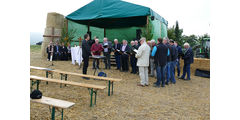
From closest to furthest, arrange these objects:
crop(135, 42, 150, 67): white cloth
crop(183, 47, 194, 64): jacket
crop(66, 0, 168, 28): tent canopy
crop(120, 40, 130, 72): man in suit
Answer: crop(135, 42, 150, 67): white cloth < crop(183, 47, 194, 64): jacket < crop(120, 40, 130, 72): man in suit < crop(66, 0, 168, 28): tent canopy

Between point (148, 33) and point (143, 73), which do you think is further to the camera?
point (148, 33)

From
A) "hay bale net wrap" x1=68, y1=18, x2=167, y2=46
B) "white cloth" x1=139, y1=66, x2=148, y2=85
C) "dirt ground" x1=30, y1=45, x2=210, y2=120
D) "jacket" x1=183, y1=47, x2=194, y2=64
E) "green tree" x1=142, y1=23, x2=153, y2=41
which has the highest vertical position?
"hay bale net wrap" x1=68, y1=18, x2=167, y2=46

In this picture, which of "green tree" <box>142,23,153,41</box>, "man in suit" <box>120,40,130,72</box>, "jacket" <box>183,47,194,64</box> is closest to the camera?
"jacket" <box>183,47,194,64</box>

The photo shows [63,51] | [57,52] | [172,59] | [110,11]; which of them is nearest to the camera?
[172,59]

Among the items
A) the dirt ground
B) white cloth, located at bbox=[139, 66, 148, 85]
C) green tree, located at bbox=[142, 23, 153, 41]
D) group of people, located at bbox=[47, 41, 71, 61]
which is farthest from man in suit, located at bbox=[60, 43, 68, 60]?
white cloth, located at bbox=[139, 66, 148, 85]

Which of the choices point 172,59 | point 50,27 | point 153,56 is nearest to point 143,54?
point 153,56

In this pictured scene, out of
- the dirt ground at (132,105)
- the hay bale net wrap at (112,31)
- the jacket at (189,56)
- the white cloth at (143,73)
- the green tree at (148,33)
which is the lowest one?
the dirt ground at (132,105)

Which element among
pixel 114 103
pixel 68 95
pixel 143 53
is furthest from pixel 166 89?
pixel 68 95

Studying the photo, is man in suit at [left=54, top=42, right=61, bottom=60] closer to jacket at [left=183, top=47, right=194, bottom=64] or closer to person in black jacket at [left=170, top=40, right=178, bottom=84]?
person in black jacket at [left=170, top=40, right=178, bottom=84]

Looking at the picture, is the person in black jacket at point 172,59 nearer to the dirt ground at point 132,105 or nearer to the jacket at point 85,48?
the dirt ground at point 132,105

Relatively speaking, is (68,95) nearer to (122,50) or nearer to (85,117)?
(85,117)

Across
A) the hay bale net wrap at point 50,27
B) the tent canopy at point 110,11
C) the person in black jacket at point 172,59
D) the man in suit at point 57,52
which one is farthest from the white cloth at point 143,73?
the hay bale net wrap at point 50,27

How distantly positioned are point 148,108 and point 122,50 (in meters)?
5.49

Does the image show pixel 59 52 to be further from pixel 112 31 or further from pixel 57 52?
pixel 112 31
